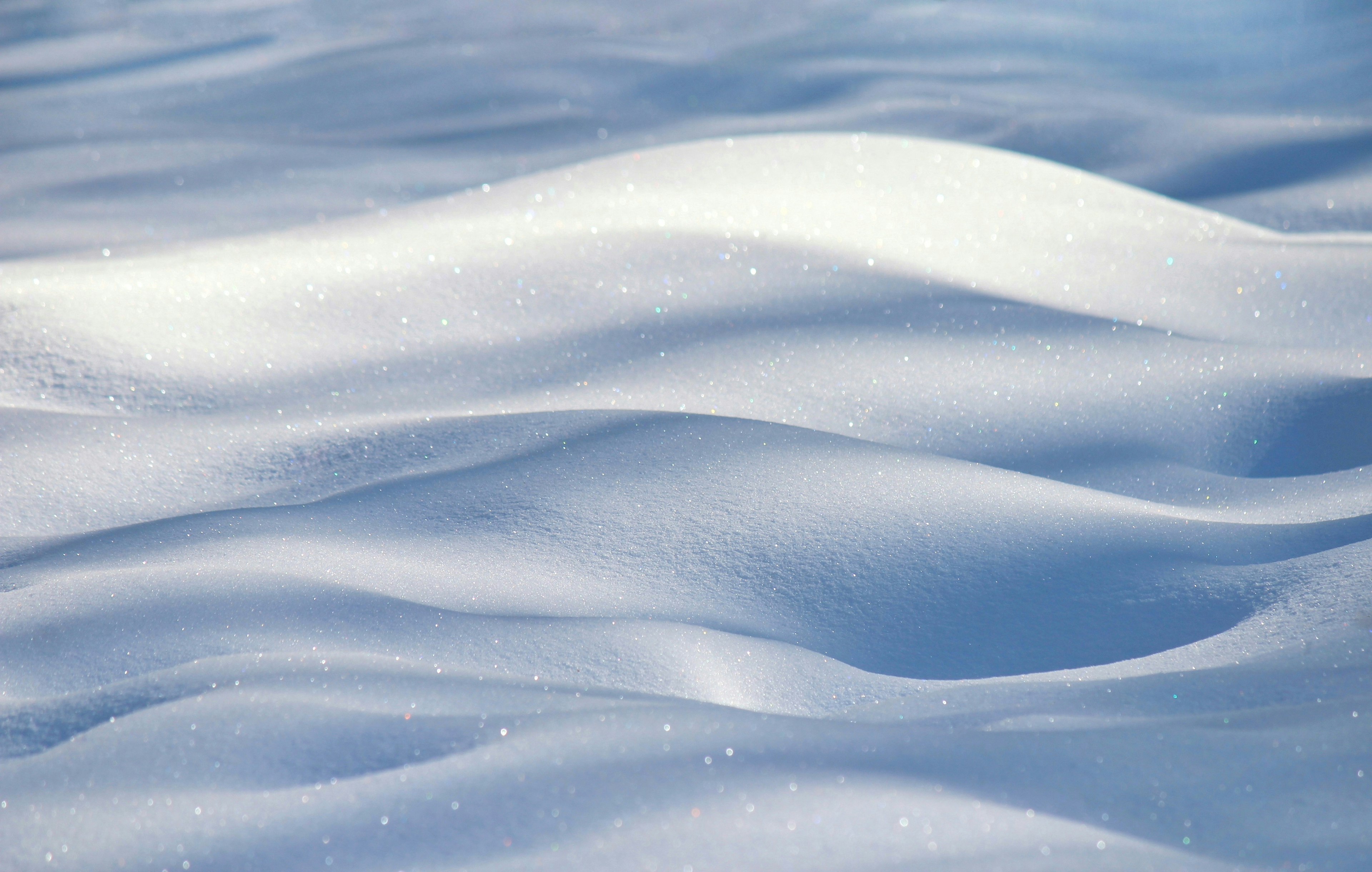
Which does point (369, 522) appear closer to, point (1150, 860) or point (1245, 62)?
point (1150, 860)

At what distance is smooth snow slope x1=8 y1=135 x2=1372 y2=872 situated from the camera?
448 millimetres

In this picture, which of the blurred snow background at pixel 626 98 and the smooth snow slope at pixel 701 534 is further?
the blurred snow background at pixel 626 98

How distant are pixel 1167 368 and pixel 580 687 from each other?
2.25 feet

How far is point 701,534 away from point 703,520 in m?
0.02

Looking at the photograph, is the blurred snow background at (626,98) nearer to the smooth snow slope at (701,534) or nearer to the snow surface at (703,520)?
the snow surface at (703,520)

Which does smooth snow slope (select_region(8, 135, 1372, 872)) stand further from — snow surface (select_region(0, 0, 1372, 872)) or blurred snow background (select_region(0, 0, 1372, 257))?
blurred snow background (select_region(0, 0, 1372, 257))

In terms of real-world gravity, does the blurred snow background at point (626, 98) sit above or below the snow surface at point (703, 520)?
above

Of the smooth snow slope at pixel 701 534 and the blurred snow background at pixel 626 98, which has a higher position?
the blurred snow background at pixel 626 98

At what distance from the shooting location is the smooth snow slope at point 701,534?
0.45m

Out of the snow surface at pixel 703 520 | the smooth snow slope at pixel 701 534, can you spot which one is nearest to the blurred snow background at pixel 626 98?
the snow surface at pixel 703 520

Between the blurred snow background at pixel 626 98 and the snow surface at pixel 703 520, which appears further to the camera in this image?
the blurred snow background at pixel 626 98

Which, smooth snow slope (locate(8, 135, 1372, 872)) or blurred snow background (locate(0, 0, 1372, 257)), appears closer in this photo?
smooth snow slope (locate(8, 135, 1372, 872))

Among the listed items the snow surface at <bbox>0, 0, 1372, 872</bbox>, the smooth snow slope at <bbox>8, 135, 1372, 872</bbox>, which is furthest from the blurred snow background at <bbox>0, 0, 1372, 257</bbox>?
the smooth snow slope at <bbox>8, 135, 1372, 872</bbox>

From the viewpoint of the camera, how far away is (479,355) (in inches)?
41.8
